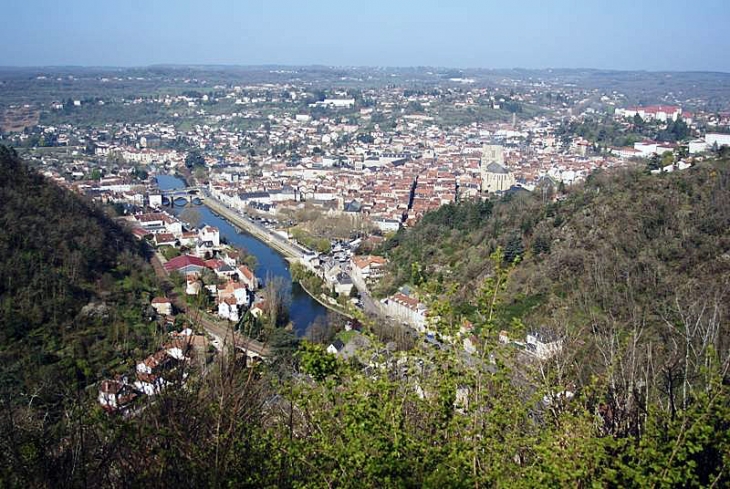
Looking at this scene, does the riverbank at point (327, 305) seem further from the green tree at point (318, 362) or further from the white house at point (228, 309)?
the green tree at point (318, 362)

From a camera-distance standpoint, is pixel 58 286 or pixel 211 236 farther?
pixel 211 236

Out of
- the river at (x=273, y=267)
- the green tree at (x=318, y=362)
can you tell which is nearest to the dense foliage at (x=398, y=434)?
the green tree at (x=318, y=362)

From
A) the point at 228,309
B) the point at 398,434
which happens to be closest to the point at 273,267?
the point at 228,309

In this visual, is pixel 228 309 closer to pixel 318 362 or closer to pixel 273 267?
pixel 273 267

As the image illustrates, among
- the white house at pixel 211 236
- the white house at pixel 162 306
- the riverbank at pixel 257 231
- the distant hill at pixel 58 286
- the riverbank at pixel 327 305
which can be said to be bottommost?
the riverbank at pixel 257 231

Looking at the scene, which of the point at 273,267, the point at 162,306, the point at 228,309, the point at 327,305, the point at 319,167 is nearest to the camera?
the point at 162,306

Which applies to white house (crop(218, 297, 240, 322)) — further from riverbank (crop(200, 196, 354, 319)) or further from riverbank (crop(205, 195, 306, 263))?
riverbank (crop(205, 195, 306, 263))

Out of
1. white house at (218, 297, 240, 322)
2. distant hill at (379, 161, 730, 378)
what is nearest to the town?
white house at (218, 297, 240, 322)
